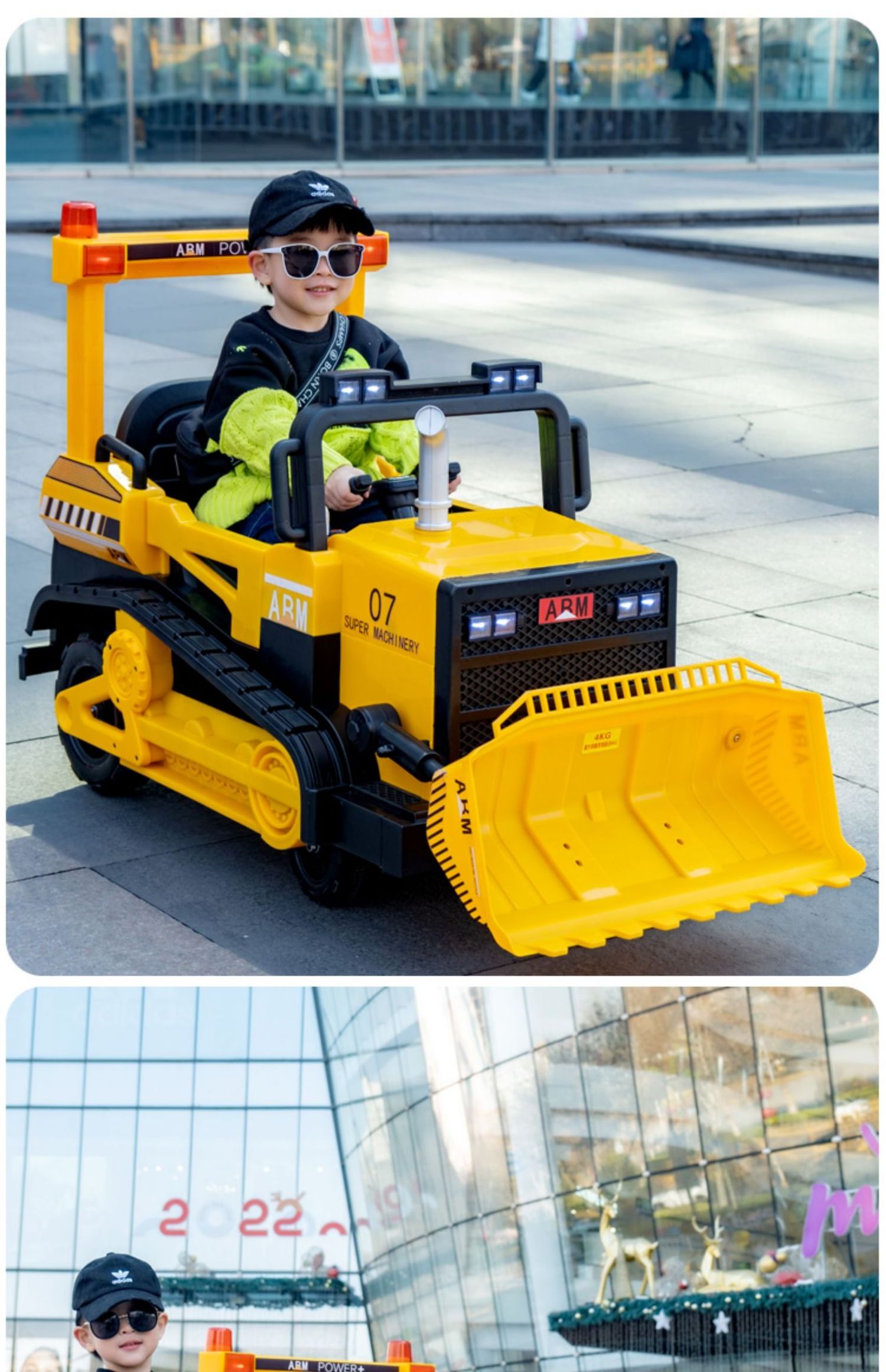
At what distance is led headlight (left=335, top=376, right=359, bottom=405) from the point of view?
177 inches

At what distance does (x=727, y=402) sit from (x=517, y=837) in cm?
798

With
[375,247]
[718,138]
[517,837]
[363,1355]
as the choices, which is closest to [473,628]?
[517,837]

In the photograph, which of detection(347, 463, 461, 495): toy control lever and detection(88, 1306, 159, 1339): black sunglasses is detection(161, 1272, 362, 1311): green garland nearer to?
detection(88, 1306, 159, 1339): black sunglasses

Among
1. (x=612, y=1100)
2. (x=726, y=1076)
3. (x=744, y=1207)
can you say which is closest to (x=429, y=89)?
(x=612, y=1100)

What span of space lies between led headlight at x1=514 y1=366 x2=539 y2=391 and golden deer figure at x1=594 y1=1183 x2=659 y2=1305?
38.2 feet

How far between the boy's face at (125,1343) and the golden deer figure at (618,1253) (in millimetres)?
11583

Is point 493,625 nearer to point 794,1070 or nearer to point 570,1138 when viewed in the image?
point 794,1070

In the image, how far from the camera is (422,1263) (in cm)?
2097

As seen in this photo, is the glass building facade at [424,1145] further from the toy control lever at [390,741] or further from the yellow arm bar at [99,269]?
the toy control lever at [390,741]

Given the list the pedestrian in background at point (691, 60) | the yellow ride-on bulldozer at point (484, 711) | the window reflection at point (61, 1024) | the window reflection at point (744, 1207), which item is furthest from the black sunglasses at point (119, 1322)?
the pedestrian in background at point (691, 60)

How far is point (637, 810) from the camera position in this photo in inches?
177

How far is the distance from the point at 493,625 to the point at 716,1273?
11.1m

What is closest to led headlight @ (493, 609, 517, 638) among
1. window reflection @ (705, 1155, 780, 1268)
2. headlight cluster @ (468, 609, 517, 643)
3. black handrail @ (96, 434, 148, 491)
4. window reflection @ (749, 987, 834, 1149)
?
headlight cluster @ (468, 609, 517, 643)

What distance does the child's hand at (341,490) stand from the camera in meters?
4.70
